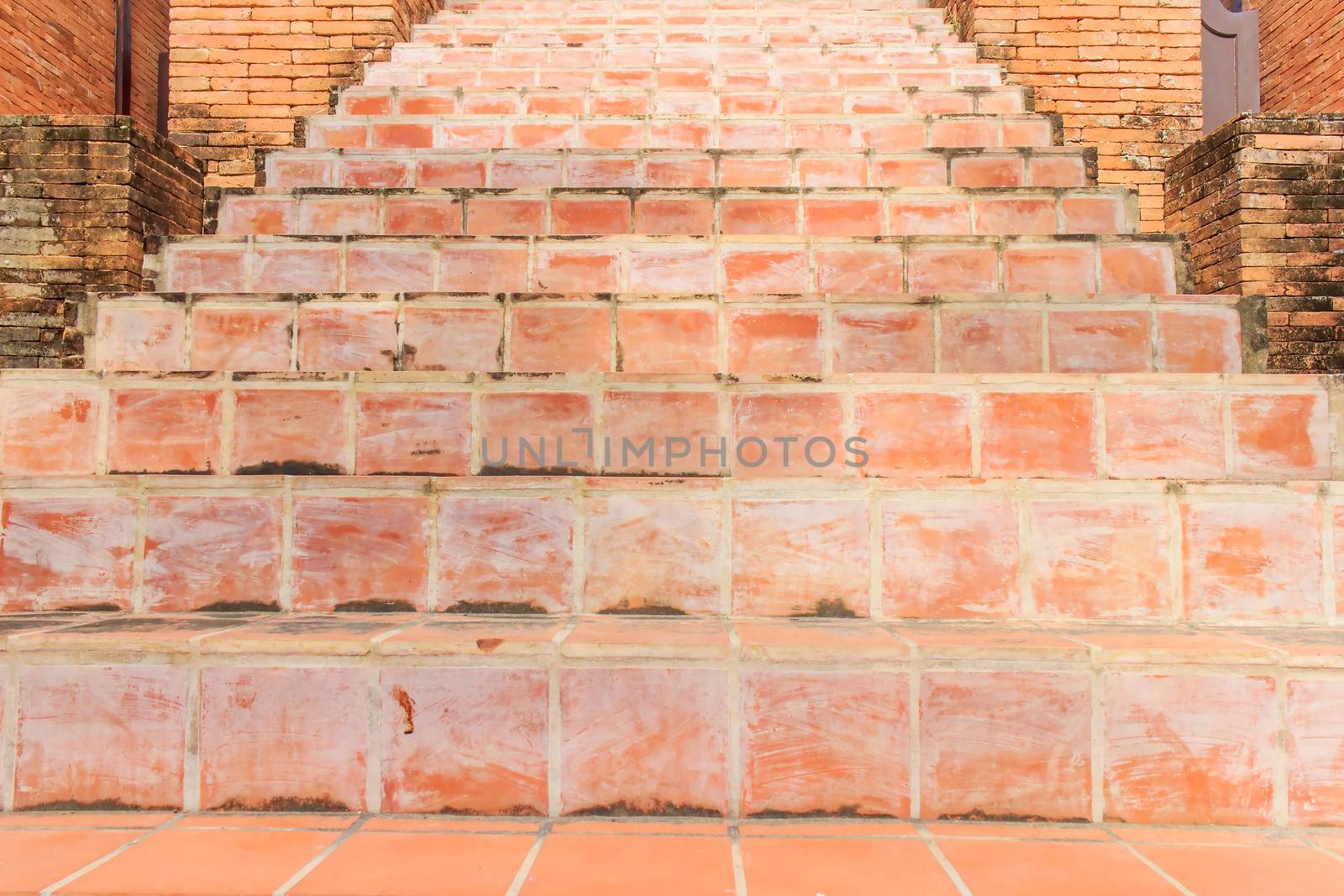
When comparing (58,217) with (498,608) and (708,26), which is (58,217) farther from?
(708,26)

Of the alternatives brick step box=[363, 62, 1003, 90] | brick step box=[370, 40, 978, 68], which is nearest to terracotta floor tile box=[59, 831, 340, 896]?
brick step box=[363, 62, 1003, 90]

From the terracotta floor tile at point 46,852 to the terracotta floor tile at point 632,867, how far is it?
80 cm

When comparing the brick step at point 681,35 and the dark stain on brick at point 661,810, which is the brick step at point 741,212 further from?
the brick step at point 681,35

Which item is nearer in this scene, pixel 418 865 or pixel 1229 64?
pixel 418 865

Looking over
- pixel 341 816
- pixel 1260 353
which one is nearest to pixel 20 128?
pixel 341 816

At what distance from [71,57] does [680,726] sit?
9823 mm

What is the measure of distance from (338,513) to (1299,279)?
3.84m

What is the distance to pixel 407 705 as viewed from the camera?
1.60 metres

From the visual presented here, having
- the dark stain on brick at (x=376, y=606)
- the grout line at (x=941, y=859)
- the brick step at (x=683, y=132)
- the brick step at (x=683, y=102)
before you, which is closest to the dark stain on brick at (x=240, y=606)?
the dark stain on brick at (x=376, y=606)

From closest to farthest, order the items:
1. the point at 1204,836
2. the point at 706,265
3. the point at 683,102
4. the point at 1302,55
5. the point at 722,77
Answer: the point at 1204,836
the point at 706,265
the point at 683,102
the point at 722,77
the point at 1302,55

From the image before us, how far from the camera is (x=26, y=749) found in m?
1.61

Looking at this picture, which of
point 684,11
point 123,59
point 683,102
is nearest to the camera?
point 683,102

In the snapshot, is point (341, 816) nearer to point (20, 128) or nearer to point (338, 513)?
point (338, 513)

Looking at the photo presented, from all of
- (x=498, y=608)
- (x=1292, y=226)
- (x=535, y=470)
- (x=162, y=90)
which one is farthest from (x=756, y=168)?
(x=162, y=90)
